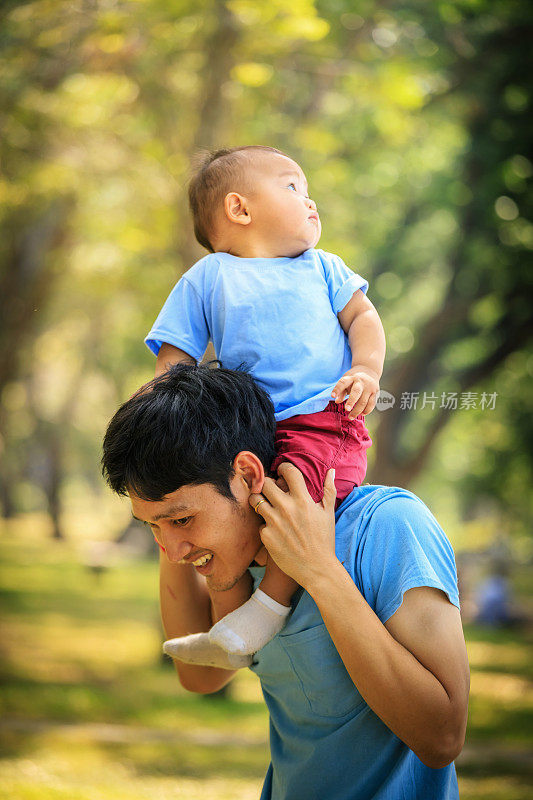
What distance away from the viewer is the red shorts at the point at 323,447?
171cm

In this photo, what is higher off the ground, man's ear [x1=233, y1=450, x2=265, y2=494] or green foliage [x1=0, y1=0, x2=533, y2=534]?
man's ear [x1=233, y1=450, x2=265, y2=494]

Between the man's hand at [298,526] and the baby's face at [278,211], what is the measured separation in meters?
0.55

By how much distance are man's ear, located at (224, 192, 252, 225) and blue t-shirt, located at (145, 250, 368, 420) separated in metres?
0.08

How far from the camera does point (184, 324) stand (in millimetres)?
1901

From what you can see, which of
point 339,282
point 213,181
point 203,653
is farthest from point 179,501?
point 213,181

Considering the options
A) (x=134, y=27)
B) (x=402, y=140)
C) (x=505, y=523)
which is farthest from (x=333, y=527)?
(x=505, y=523)

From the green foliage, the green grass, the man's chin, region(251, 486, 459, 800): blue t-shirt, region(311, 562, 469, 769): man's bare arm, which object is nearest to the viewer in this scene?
region(311, 562, 469, 769): man's bare arm

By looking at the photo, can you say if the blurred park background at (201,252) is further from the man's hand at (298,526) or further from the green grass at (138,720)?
the man's hand at (298,526)

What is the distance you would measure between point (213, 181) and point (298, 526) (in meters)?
0.86

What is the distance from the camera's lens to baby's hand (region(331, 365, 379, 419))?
1.67 m

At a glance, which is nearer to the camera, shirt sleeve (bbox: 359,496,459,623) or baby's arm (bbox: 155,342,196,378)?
shirt sleeve (bbox: 359,496,459,623)

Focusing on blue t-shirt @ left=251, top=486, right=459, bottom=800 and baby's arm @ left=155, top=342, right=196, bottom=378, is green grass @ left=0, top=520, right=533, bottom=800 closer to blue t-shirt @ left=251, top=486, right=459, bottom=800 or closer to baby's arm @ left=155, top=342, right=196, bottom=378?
blue t-shirt @ left=251, top=486, right=459, bottom=800

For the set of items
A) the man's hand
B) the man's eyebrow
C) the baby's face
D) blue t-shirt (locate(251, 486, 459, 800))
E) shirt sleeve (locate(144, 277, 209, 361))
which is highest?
the baby's face

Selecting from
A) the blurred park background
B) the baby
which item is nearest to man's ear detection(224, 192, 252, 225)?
the baby
